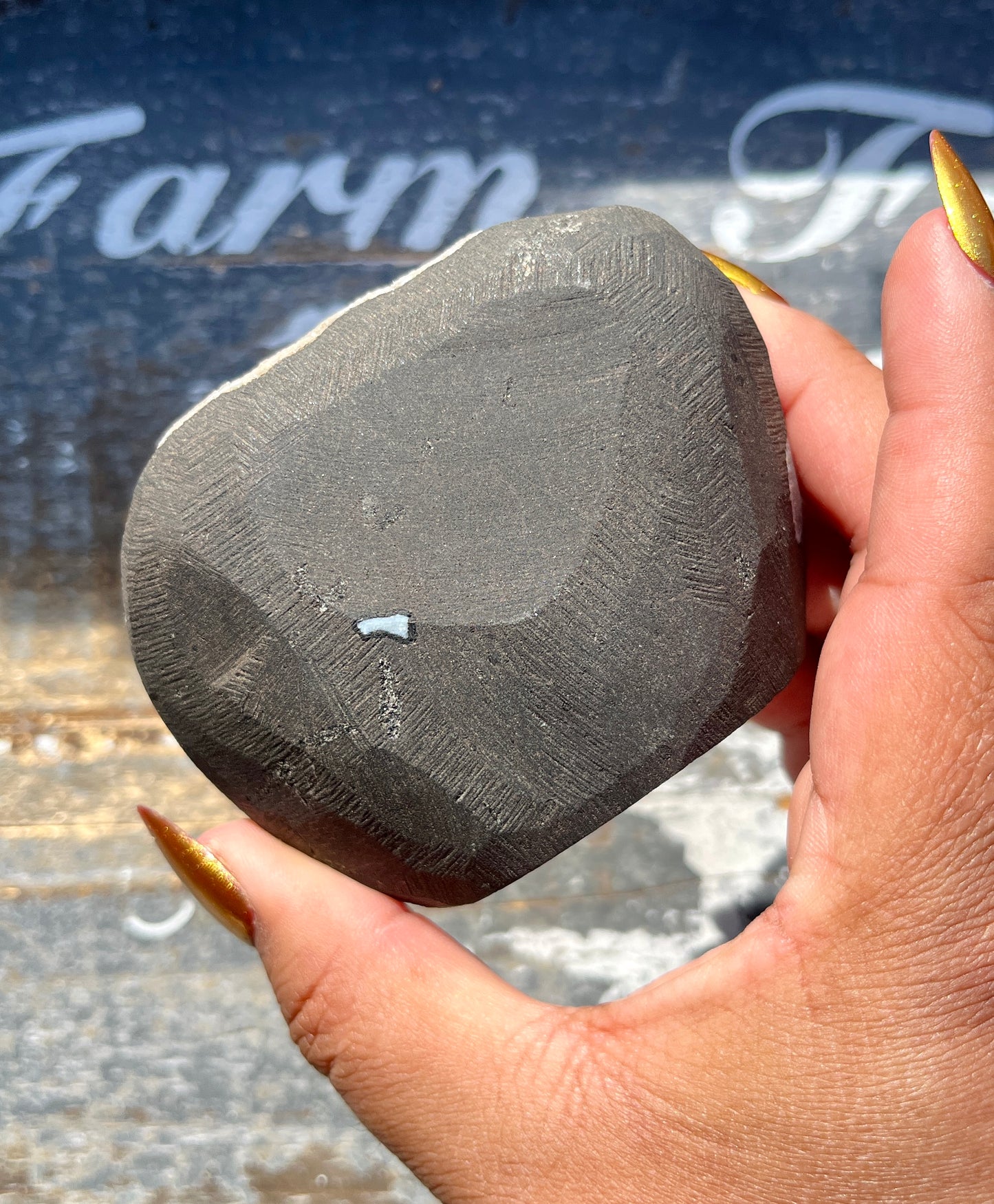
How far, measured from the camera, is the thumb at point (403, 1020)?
904 mm

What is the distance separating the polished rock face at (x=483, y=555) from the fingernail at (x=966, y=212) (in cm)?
21

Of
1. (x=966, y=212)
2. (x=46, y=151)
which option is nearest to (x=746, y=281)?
(x=966, y=212)

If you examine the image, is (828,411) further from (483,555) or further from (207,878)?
(207,878)

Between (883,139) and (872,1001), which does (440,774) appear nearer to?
(872,1001)

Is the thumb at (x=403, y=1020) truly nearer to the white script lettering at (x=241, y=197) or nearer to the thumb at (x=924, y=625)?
the thumb at (x=924, y=625)

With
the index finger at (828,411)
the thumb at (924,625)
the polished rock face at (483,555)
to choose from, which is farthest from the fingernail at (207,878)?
the index finger at (828,411)

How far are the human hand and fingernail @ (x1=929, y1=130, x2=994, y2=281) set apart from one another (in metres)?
0.02

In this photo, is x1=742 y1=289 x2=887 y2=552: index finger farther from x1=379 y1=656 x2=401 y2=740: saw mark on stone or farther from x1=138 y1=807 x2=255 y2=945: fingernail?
x1=138 y1=807 x2=255 y2=945: fingernail

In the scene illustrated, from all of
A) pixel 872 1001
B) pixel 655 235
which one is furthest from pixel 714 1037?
pixel 655 235

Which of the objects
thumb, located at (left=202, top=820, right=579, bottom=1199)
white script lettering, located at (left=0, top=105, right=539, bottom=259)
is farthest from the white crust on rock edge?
white script lettering, located at (left=0, top=105, right=539, bottom=259)

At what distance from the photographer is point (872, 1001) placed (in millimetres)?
813

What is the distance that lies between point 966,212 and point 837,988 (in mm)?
687

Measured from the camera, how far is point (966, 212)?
93 cm

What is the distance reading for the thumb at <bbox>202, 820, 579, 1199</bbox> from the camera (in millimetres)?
904
